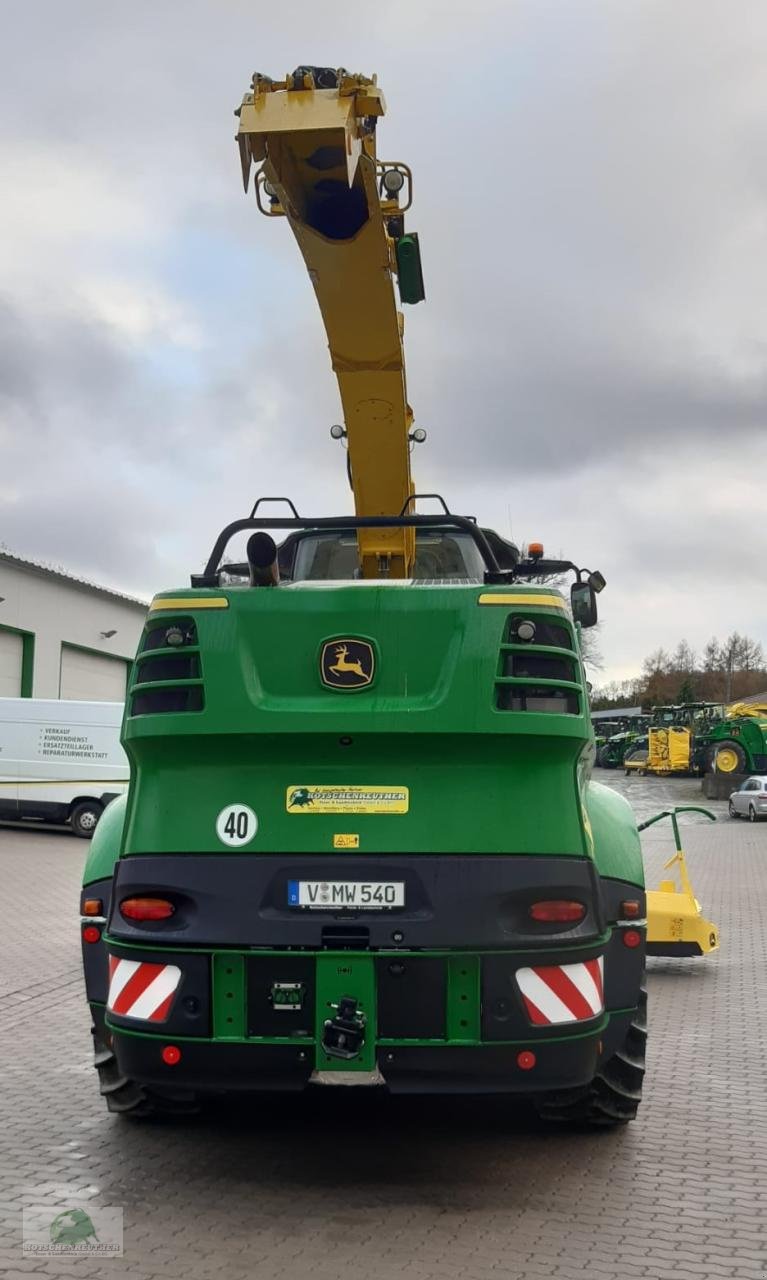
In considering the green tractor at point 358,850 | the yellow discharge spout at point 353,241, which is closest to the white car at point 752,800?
the yellow discharge spout at point 353,241

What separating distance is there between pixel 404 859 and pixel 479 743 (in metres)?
0.48

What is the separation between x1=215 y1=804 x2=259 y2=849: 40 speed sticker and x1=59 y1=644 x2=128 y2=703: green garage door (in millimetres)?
29064

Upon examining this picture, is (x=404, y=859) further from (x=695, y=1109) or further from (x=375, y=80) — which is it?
(x=375, y=80)

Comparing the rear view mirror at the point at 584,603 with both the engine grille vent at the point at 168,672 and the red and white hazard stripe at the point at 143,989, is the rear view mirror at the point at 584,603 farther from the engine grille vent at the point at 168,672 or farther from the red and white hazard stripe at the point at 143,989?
the red and white hazard stripe at the point at 143,989

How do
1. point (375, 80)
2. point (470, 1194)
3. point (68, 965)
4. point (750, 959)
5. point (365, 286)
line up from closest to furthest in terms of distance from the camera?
point (470, 1194), point (375, 80), point (365, 286), point (68, 965), point (750, 959)

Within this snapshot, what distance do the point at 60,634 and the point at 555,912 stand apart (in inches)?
1205

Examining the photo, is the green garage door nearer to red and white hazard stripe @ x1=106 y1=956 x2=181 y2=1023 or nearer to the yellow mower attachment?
the yellow mower attachment

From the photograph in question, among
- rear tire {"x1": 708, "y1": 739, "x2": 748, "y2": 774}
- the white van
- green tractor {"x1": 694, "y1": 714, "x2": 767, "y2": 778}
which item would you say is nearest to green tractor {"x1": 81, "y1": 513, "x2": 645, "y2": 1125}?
the white van

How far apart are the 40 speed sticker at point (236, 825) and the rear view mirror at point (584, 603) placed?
2050 mm

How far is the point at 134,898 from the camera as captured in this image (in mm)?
4566

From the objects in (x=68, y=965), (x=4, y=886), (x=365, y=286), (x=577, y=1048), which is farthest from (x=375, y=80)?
(x=4, y=886)

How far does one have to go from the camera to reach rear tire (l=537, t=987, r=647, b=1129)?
5.32 m

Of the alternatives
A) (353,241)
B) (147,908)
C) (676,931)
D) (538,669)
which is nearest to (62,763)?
(676,931)

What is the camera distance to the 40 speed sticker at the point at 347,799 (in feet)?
14.8
